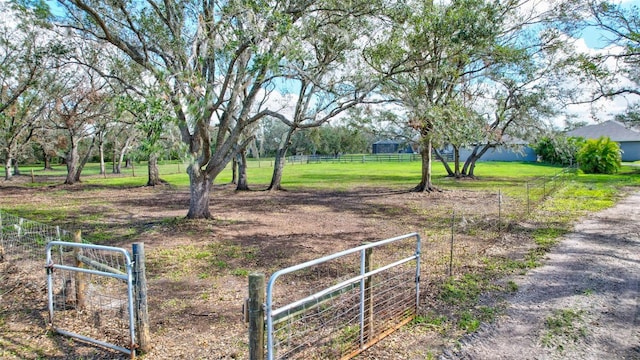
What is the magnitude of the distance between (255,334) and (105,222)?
33.9 feet

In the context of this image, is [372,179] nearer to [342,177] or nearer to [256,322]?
[342,177]

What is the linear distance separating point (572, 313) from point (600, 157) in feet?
98.8

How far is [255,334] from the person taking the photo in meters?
2.98

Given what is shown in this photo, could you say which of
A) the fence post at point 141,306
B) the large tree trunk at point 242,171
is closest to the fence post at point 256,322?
the fence post at point 141,306

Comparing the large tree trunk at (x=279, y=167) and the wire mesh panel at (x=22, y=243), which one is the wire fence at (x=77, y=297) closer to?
the wire mesh panel at (x=22, y=243)

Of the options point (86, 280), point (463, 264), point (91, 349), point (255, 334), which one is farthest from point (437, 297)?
point (86, 280)

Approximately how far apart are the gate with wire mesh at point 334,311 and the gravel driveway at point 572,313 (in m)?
0.84

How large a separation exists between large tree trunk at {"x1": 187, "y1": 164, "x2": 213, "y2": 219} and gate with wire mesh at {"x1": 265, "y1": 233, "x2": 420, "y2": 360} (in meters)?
5.42

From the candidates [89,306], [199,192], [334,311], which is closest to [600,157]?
[199,192]

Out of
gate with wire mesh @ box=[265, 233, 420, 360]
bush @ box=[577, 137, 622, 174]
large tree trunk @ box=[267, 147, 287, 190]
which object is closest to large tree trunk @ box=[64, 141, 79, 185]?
large tree trunk @ box=[267, 147, 287, 190]

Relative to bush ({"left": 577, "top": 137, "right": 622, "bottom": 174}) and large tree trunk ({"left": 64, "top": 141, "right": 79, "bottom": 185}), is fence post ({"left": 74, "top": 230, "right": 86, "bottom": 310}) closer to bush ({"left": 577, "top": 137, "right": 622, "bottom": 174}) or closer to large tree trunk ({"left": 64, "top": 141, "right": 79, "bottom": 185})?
large tree trunk ({"left": 64, "top": 141, "right": 79, "bottom": 185})

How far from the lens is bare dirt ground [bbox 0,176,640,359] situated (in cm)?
409

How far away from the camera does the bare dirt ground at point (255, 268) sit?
4.09m

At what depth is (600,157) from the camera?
95.9 ft
